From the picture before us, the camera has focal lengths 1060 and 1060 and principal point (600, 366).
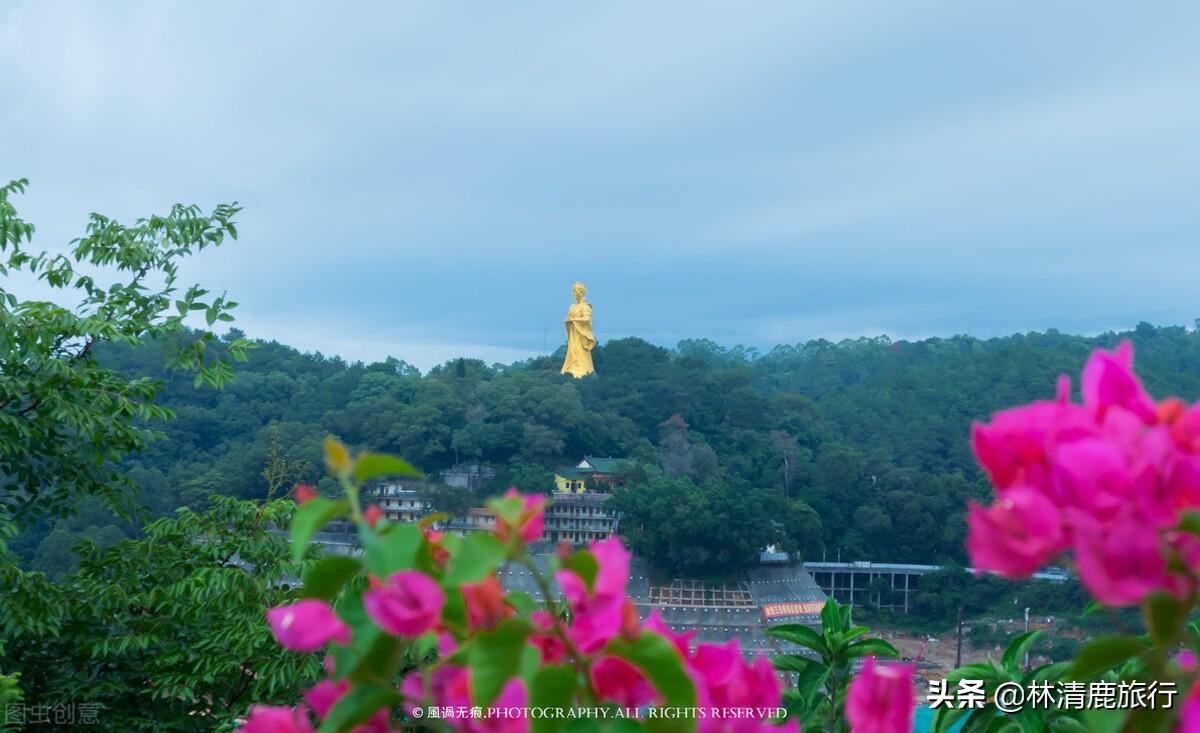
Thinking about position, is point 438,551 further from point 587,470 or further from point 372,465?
point 587,470

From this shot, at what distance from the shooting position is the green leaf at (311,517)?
450 mm

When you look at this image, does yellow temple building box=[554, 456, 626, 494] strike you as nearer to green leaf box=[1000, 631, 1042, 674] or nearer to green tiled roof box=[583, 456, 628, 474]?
green tiled roof box=[583, 456, 628, 474]

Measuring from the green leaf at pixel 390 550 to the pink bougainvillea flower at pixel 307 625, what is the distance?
3 centimetres

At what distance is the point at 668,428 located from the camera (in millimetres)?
18781

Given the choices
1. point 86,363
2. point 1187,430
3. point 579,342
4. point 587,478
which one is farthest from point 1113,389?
point 579,342

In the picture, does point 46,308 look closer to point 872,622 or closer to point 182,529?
point 182,529

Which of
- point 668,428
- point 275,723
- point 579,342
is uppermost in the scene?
point 579,342

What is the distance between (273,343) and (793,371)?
605 inches

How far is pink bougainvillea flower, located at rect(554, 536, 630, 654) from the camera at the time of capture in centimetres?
44

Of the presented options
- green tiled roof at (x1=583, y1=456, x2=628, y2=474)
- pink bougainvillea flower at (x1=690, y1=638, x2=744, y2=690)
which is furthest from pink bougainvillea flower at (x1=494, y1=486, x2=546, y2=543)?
green tiled roof at (x1=583, y1=456, x2=628, y2=474)

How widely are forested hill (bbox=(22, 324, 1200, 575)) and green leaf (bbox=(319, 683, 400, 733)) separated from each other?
26.6 feet

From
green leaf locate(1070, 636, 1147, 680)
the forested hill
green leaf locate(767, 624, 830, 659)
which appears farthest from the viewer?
the forested hill

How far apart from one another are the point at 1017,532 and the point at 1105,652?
0.30 feet

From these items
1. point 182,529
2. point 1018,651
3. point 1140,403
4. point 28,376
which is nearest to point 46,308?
point 28,376
